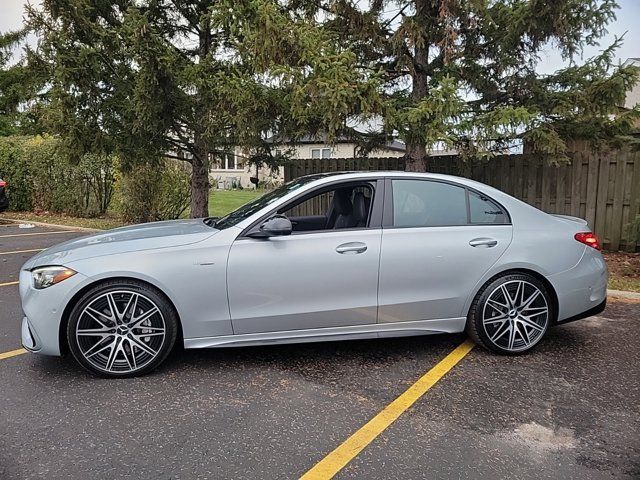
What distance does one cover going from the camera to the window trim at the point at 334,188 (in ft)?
12.5

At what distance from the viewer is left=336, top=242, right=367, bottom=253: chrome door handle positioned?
12.5 feet

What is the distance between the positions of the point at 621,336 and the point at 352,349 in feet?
8.39

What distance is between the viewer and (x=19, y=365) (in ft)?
12.6

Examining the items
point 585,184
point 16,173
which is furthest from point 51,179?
point 585,184

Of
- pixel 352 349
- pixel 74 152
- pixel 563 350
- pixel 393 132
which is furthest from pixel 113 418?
pixel 74 152

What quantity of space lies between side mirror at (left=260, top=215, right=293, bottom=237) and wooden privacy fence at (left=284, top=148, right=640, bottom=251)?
6.17 metres

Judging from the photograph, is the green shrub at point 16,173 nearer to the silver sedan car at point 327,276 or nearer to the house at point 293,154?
the house at point 293,154

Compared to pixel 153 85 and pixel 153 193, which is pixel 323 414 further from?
pixel 153 193

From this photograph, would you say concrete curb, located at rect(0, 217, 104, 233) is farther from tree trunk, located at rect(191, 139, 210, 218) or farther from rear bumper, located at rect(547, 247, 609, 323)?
rear bumper, located at rect(547, 247, 609, 323)

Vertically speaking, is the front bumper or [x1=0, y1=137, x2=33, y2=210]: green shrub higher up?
[x1=0, y1=137, x2=33, y2=210]: green shrub

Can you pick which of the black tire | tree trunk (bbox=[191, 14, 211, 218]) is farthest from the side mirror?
tree trunk (bbox=[191, 14, 211, 218])

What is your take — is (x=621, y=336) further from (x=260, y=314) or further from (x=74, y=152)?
(x=74, y=152)

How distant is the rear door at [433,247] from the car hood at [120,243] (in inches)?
55.8

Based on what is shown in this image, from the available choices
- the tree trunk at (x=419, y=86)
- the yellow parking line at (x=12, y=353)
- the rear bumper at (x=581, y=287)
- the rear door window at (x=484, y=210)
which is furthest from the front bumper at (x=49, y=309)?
the tree trunk at (x=419, y=86)
